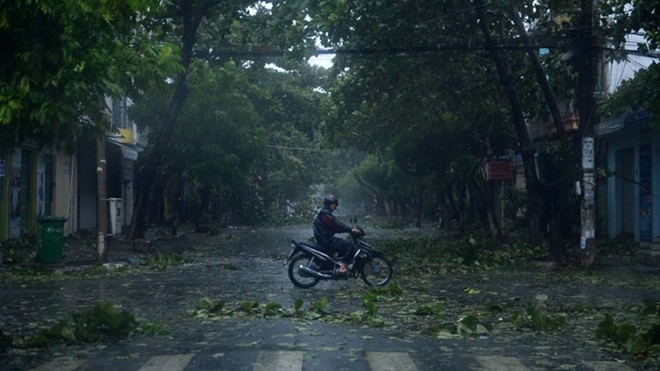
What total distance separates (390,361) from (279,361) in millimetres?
1168

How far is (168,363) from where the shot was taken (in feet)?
31.8

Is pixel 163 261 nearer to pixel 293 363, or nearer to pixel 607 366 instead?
pixel 293 363

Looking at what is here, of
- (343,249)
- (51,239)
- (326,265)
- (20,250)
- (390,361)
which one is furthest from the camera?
(20,250)

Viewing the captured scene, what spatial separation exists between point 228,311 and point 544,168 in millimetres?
16793

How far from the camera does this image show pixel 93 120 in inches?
453

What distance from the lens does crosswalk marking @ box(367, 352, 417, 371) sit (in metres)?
9.46

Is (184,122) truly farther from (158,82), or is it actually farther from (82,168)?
(158,82)

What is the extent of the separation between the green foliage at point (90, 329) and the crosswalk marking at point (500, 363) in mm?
4300

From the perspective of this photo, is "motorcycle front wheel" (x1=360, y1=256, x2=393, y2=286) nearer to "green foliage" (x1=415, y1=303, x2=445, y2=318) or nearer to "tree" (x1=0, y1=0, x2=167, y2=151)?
"green foliage" (x1=415, y1=303, x2=445, y2=318)

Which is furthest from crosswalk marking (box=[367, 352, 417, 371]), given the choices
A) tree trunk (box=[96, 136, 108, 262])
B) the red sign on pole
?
the red sign on pole

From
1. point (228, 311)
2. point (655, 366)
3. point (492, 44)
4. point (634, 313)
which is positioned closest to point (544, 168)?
point (492, 44)

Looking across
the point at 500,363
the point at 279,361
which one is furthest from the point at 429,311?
the point at 279,361

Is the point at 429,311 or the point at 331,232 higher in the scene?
the point at 331,232

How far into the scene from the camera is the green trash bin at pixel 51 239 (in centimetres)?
2253
